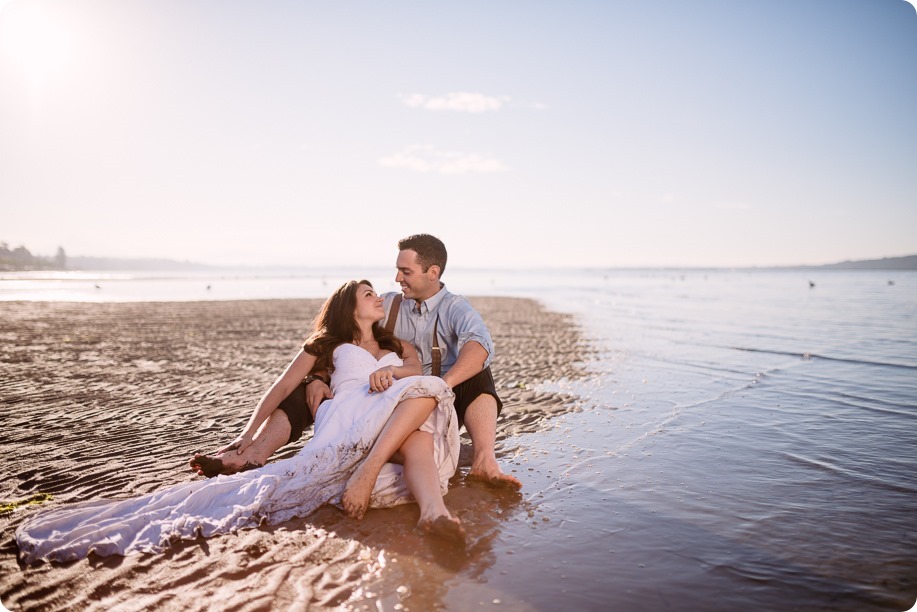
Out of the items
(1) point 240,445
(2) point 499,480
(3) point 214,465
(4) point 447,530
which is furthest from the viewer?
(1) point 240,445

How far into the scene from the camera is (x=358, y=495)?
4.20m

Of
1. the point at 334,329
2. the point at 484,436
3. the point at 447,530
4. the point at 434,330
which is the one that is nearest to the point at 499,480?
the point at 484,436

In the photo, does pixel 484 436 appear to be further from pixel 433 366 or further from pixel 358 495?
pixel 358 495

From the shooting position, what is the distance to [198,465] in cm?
476

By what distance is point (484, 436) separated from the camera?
5312mm

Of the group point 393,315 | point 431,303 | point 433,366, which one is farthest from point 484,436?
point 393,315

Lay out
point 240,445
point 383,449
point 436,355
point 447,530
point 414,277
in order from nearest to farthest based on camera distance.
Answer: point 447,530 → point 383,449 → point 240,445 → point 414,277 → point 436,355

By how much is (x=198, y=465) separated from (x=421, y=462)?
201 cm

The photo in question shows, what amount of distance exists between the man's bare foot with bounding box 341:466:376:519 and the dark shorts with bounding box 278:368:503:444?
4.10ft

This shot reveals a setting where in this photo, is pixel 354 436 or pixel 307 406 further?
pixel 307 406

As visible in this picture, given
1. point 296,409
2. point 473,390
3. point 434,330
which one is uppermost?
point 434,330

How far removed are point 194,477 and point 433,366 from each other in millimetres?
2512

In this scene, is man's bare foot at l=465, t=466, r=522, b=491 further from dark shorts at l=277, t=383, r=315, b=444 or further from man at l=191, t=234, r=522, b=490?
dark shorts at l=277, t=383, r=315, b=444

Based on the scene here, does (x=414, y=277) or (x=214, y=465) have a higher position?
(x=414, y=277)
